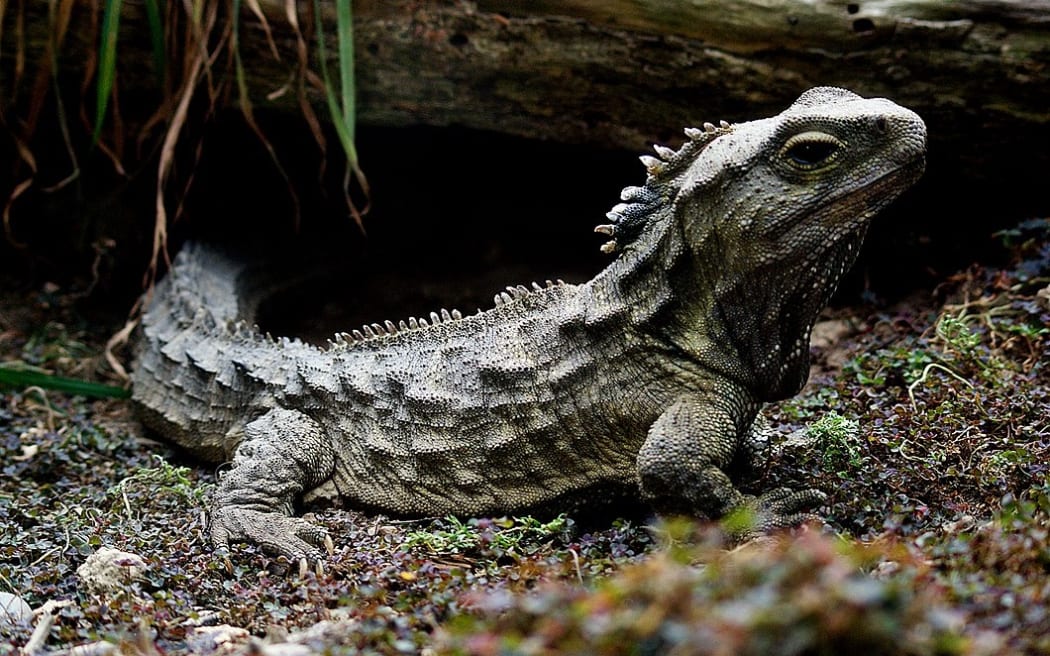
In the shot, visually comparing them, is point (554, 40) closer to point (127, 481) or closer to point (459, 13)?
point (459, 13)

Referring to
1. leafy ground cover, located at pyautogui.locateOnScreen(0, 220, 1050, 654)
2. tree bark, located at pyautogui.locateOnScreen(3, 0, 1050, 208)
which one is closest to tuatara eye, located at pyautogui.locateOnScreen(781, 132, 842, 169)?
leafy ground cover, located at pyautogui.locateOnScreen(0, 220, 1050, 654)

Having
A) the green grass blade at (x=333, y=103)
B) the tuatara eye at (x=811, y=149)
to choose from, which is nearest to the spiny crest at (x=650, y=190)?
the tuatara eye at (x=811, y=149)

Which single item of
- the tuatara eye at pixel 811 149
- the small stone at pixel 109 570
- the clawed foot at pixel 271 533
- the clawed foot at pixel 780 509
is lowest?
the clawed foot at pixel 271 533

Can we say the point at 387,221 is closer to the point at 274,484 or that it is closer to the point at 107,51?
the point at 107,51

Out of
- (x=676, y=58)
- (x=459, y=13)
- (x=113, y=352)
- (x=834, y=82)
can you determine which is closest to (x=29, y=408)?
(x=113, y=352)

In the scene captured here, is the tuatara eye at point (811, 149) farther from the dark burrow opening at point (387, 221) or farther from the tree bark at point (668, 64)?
the dark burrow opening at point (387, 221)

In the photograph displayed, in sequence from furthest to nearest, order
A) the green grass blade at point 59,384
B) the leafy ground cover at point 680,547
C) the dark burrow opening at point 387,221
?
the dark burrow opening at point 387,221
the green grass blade at point 59,384
the leafy ground cover at point 680,547

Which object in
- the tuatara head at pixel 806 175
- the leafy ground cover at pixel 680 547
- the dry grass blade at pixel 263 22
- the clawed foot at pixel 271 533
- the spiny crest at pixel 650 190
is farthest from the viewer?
the dry grass blade at pixel 263 22

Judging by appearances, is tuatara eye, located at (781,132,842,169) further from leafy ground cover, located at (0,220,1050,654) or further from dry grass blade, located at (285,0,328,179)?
dry grass blade, located at (285,0,328,179)
